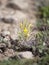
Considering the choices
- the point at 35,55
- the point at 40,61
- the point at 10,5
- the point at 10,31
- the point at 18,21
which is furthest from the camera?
the point at 10,5

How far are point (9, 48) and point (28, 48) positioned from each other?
0.41 m

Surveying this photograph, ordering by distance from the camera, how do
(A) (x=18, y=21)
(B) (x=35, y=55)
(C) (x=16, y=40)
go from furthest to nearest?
1. (A) (x=18, y=21)
2. (C) (x=16, y=40)
3. (B) (x=35, y=55)

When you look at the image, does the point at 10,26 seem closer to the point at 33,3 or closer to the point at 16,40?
the point at 16,40

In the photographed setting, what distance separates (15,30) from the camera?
7.77 meters

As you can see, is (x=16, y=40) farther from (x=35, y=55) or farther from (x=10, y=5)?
(x=10, y=5)

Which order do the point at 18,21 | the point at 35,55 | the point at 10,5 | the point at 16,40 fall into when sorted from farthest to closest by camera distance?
the point at 10,5 → the point at 18,21 → the point at 16,40 → the point at 35,55

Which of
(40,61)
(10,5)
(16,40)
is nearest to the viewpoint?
(40,61)

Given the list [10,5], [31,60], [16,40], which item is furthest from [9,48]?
[10,5]

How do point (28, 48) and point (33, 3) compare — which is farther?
point (33, 3)

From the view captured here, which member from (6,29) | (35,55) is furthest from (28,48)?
(6,29)

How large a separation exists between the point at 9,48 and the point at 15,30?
0.96 meters

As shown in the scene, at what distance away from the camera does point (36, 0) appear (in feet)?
32.0

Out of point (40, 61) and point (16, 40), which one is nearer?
point (40, 61)

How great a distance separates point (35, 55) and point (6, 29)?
4.83 feet
